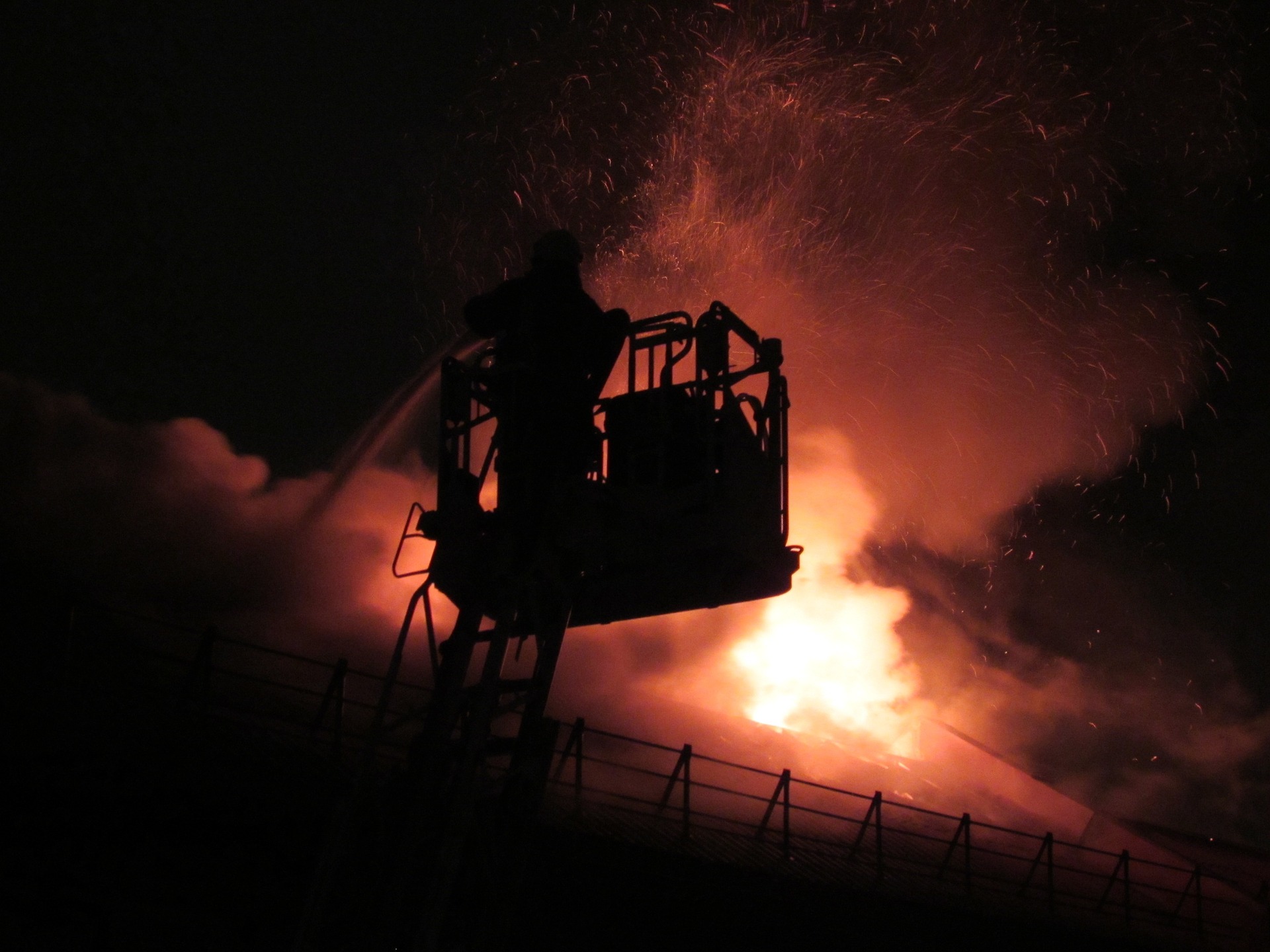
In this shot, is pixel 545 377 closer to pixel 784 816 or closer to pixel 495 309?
pixel 495 309

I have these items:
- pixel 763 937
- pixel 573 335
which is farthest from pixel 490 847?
pixel 763 937

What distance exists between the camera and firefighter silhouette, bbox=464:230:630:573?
8.02 m

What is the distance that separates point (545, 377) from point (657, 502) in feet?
4.01

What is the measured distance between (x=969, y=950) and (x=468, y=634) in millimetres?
10267

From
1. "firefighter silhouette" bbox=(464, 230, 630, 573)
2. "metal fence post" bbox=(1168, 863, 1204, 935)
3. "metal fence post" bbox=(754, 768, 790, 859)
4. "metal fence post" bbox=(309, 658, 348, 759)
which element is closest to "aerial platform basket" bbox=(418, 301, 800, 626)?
"firefighter silhouette" bbox=(464, 230, 630, 573)

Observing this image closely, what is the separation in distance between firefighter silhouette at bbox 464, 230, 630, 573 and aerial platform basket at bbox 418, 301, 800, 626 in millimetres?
148

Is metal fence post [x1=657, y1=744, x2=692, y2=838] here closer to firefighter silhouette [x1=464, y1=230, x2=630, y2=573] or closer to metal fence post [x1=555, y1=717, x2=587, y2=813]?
metal fence post [x1=555, y1=717, x2=587, y2=813]

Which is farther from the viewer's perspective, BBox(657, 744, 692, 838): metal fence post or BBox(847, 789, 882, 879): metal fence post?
BBox(847, 789, 882, 879): metal fence post

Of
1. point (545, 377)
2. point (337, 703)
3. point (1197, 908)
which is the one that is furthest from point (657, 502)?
point (1197, 908)

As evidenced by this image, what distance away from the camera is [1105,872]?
25.0m

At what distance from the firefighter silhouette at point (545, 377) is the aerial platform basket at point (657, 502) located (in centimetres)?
15

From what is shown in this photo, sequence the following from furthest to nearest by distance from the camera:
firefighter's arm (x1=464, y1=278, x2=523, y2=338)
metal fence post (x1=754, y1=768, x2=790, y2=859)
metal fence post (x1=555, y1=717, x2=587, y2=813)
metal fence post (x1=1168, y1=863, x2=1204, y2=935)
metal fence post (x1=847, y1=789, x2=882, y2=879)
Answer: metal fence post (x1=1168, y1=863, x2=1204, y2=935), metal fence post (x1=847, y1=789, x2=882, y2=879), metal fence post (x1=754, y1=768, x2=790, y2=859), metal fence post (x1=555, y1=717, x2=587, y2=813), firefighter's arm (x1=464, y1=278, x2=523, y2=338)

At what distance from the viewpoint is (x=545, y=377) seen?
819cm

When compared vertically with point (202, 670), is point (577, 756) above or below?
above
